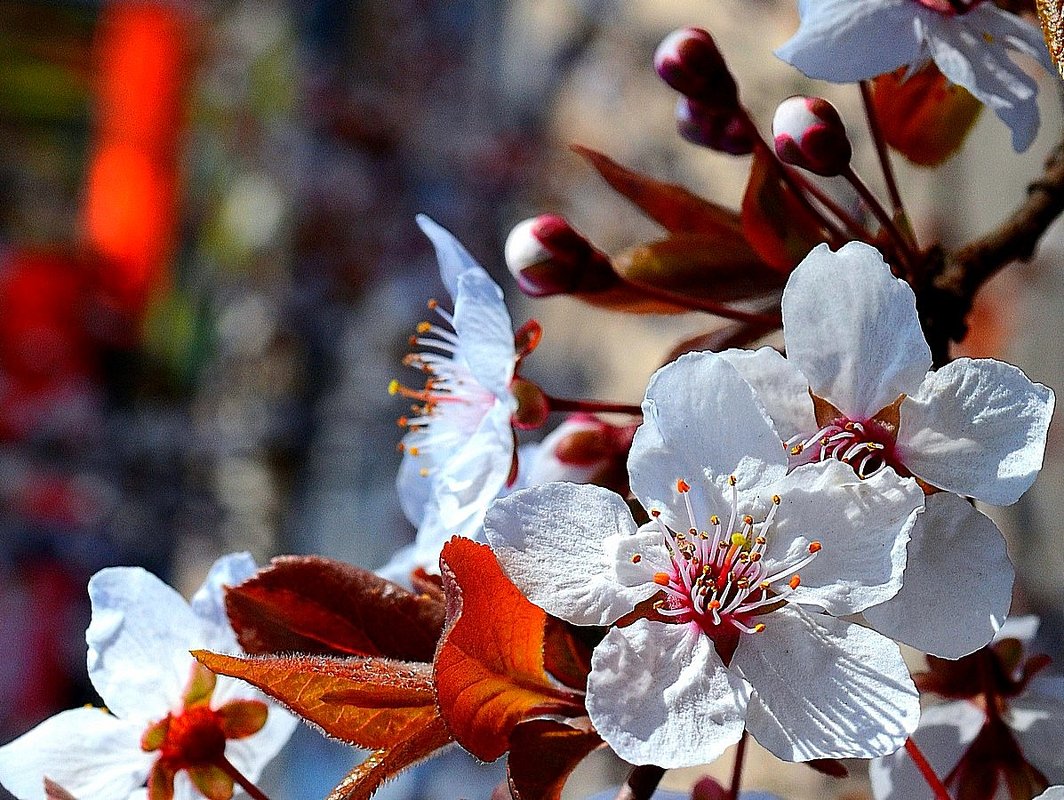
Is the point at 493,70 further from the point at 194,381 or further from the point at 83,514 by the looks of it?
the point at 83,514

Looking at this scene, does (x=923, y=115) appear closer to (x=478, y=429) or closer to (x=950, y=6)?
(x=950, y=6)

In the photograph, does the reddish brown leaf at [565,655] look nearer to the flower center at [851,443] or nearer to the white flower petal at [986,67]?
the flower center at [851,443]

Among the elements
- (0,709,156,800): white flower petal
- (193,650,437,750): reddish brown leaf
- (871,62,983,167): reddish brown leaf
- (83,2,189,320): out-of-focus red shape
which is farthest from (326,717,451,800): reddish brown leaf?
(83,2,189,320): out-of-focus red shape

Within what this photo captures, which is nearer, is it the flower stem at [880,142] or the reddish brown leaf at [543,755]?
the reddish brown leaf at [543,755]

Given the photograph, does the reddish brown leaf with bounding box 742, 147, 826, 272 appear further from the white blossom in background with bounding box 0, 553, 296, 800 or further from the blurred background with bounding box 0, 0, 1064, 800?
the blurred background with bounding box 0, 0, 1064, 800

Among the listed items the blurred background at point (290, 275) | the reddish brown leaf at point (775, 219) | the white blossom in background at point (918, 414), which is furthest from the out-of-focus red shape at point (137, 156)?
the white blossom in background at point (918, 414)

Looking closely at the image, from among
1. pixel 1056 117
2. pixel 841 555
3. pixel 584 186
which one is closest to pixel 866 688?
pixel 841 555
